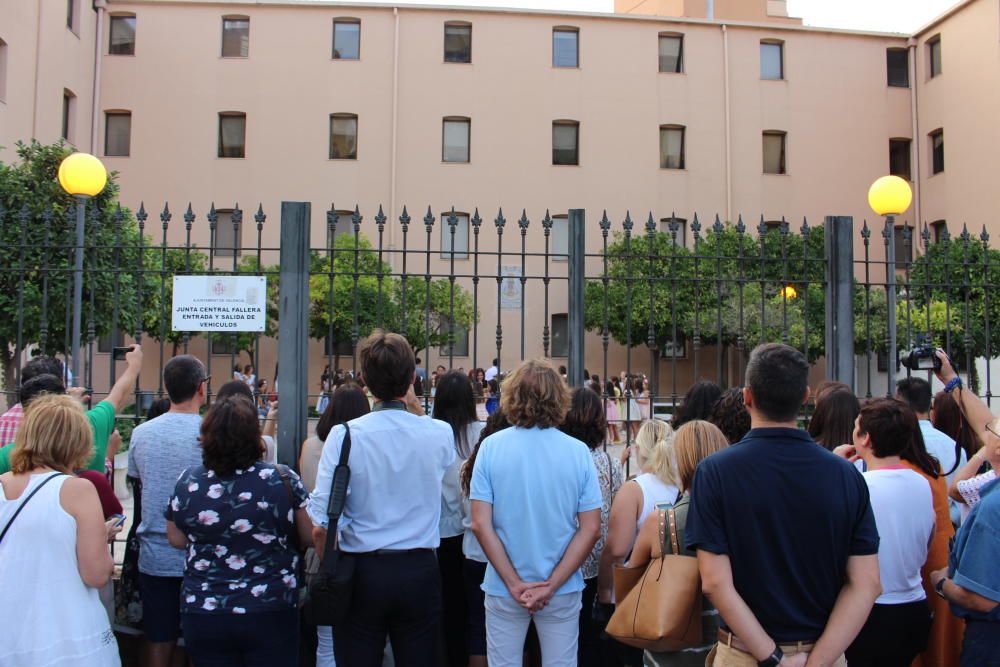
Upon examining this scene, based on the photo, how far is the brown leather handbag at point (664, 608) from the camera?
118 inches

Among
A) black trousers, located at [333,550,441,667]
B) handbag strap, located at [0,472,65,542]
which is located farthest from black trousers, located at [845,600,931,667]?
handbag strap, located at [0,472,65,542]

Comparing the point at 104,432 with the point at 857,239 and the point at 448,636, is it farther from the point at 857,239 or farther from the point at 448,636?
the point at 857,239

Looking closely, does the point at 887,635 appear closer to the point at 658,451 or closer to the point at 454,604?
the point at 658,451

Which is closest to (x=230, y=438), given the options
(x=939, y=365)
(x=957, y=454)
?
(x=957, y=454)

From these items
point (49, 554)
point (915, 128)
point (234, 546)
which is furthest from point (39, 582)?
point (915, 128)

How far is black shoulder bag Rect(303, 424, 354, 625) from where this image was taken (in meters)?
3.35

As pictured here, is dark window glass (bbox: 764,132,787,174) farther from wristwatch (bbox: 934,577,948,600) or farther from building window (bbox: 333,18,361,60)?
wristwatch (bbox: 934,577,948,600)

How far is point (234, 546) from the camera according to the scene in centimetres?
343

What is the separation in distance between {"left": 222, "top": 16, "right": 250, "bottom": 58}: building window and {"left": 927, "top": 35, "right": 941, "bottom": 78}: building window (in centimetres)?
2352

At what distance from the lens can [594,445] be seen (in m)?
4.28

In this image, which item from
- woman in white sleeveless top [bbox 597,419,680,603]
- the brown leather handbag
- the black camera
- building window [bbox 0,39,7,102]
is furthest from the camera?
building window [bbox 0,39,7,102]

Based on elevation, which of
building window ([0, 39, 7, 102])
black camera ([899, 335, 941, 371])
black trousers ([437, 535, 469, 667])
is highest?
building window ([0, 39, 7, 102])

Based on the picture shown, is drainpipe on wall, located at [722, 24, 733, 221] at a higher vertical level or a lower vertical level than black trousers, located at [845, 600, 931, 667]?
higher

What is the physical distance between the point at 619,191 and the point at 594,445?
78.7 ft
